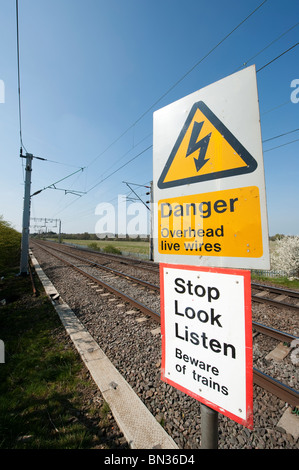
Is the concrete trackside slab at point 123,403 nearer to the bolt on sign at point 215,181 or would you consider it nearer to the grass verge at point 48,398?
the grass verge at point 48,398

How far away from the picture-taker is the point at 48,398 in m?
2.63

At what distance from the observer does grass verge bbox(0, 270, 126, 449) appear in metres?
2.07

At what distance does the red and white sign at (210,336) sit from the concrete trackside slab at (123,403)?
1320mm

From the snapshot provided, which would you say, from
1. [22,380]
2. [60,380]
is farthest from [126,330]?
[22,380]

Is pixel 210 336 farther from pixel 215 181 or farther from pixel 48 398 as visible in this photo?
pixel 48 398

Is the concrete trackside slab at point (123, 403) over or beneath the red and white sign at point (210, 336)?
beneath

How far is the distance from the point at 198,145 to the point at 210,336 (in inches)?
46.1

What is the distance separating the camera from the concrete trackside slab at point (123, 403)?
2.00 meters

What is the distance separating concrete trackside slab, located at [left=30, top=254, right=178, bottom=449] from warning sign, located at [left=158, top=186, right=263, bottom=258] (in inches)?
83.7

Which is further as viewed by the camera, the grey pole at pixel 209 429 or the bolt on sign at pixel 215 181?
the grey pole at pixel 209 429

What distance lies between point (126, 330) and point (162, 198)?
13.1ft

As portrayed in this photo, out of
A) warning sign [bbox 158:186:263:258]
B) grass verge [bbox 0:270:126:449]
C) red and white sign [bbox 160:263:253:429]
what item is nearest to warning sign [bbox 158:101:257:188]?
warning sign [bbox 158:186:263:258]

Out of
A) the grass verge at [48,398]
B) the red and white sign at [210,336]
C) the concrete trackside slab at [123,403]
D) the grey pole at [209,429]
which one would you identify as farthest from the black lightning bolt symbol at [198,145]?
the grass verge at [48,398]

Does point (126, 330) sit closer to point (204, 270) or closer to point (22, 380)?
point (22, 380)
